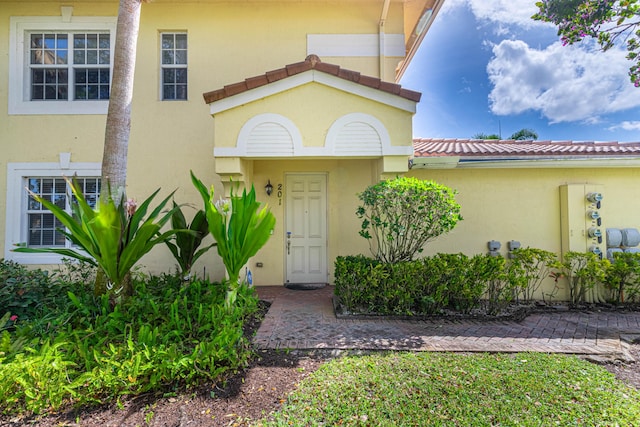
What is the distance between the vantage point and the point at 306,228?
25.7ft

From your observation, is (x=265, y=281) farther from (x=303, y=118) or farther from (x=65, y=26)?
(x=65, y=26)

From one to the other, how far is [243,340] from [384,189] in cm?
326

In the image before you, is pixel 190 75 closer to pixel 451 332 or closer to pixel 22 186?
pixel 22 186

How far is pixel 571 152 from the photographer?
21.7ft

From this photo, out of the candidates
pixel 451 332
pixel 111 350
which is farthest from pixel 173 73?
pixel 451 332

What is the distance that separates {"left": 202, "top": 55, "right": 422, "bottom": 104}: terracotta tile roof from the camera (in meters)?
5.75

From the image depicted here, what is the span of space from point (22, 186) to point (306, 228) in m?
6.72

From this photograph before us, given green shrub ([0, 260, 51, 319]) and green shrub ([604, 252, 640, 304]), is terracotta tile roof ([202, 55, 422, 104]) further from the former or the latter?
green shrub ([604, 252, 640, 304])

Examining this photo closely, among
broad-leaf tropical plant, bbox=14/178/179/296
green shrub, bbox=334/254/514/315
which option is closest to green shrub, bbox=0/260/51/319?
broad-leaf tropical plant, bbox=14/178/179/296

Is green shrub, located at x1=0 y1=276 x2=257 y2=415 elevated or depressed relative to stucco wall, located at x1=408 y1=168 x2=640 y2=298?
depressed

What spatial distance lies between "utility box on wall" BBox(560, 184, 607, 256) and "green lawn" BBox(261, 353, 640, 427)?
375 centimetres

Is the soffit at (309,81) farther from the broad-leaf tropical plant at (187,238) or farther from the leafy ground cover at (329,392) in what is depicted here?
the leafy ground cover at (329,392)

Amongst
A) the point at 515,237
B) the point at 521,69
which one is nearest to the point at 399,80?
the point at 515,237

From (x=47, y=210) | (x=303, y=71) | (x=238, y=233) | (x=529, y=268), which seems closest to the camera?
(x=238, y=233)
